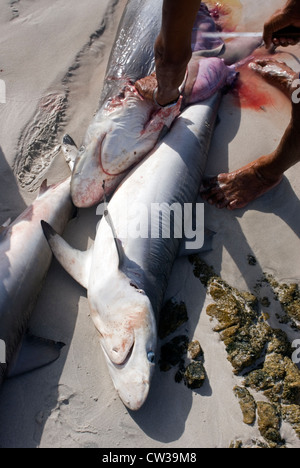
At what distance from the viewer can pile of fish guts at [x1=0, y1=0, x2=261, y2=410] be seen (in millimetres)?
2973

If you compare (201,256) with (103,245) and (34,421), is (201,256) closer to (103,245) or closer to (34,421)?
(103,245)

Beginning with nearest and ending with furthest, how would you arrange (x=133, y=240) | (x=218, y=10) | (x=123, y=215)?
(x=133, y=240), (x=123, y=215), (x=218, y=10)

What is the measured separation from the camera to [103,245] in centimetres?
336

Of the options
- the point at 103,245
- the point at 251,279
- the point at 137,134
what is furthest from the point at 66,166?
the point at 251,279

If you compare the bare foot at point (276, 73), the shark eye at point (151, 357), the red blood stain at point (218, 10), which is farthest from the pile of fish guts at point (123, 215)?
the red blood stain at point (218, 10)

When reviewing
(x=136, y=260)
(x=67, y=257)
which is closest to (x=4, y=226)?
(x=67, y=257)

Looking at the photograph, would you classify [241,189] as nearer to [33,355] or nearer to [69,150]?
[69,150]

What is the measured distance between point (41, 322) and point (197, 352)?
137 cm

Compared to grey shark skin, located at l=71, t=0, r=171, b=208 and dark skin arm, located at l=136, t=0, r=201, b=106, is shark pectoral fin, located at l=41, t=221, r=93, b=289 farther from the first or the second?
dark skin arm, located at l=136, t=0, r=201, b=106

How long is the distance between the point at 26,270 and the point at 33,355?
71cm

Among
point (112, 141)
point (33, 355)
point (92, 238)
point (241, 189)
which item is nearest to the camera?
point (33, 355)

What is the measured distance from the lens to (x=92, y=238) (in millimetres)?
3762

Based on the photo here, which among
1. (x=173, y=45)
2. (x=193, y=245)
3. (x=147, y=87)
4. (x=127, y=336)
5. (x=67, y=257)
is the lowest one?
(x=193, y=245)

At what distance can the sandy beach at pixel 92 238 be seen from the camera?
2.95 meters
